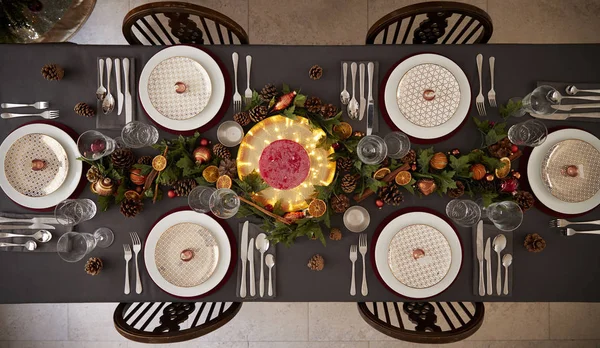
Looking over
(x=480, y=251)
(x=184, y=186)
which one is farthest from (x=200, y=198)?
Result: (x=480, y=251)

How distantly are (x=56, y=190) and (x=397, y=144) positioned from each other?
128 centimetres

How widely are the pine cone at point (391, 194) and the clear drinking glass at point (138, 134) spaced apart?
2.84 feet

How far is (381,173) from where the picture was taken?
55.2 inches

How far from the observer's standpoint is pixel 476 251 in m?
1.45

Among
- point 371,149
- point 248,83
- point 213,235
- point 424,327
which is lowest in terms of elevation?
point 424,327

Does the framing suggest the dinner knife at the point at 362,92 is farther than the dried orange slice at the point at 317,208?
Yes

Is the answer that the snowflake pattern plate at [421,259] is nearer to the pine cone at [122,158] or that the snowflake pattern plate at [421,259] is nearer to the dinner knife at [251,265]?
the dinner knife at [251,265]

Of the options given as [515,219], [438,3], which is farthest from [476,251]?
[438,3]

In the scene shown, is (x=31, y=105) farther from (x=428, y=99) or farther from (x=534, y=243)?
(x=534, y=243)

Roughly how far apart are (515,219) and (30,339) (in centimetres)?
277

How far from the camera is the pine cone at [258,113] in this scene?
1433 mm

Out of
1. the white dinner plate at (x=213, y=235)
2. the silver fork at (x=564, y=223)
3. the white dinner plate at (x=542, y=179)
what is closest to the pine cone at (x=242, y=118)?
the white dinner plate at (x=213, y=235)

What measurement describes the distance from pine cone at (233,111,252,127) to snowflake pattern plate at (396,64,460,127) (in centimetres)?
57

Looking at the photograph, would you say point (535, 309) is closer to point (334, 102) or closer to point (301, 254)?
point (301, 254)
